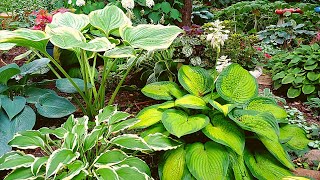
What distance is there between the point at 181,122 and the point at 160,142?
0.56 ft

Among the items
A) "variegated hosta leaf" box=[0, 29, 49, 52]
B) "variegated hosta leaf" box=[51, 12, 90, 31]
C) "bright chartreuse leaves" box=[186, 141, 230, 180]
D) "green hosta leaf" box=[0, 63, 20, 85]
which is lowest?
"bright chartreuse leaves" box=[186, 141, 230, 180]

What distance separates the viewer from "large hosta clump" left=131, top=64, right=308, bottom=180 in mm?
1895

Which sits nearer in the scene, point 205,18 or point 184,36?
point 184,36

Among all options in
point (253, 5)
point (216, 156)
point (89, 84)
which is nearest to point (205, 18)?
point (253, 5)

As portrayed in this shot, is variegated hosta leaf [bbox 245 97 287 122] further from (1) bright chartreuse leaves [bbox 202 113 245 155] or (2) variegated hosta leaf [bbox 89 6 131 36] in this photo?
(2) variegated hosta leaf [bbox 89 6 131 36]

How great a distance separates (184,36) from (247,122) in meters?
1.26

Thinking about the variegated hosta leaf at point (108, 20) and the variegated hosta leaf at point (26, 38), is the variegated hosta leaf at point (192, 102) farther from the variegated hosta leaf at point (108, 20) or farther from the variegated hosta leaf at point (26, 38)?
the variegated hosta leaf at point (26, 38)

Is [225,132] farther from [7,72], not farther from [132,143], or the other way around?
[7,72]

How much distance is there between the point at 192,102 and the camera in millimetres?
2090

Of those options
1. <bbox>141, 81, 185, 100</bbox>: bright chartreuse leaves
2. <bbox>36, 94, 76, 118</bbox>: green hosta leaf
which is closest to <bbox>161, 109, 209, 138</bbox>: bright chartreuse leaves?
<bbox>141, 81, 185, 100</bbox>: bright chartreuse leaves

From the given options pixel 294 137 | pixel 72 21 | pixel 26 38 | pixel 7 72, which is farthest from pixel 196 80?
pixel 7 72

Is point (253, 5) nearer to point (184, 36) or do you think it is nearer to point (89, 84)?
point (184, 36)

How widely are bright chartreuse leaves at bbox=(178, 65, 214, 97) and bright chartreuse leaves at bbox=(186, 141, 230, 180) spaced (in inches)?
17.3

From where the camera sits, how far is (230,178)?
1.91m
